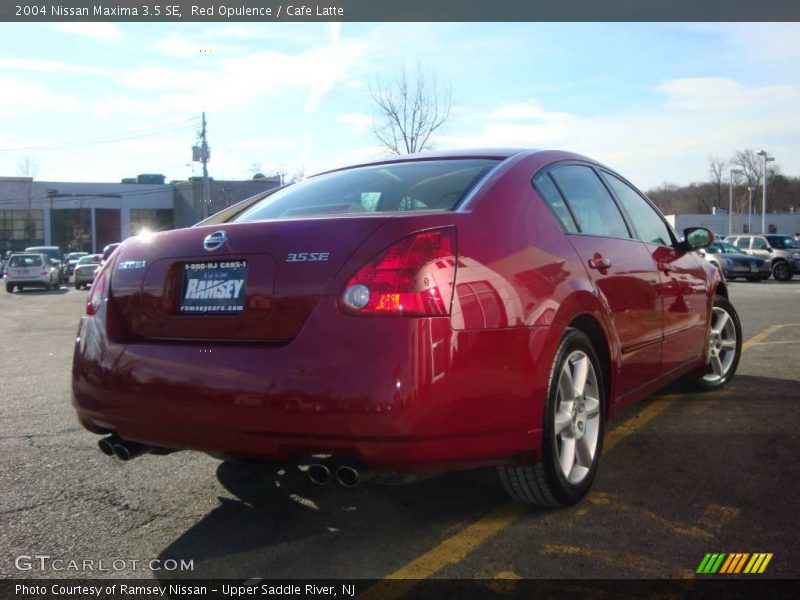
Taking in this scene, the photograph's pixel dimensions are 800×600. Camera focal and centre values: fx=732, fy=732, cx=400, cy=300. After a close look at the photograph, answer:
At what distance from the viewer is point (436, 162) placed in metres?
3.56

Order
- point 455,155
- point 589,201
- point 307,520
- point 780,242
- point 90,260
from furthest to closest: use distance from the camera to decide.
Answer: point 90,260
point 780,242
point 589,201
point 455,155
point 307,520

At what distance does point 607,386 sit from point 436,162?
1.37 m

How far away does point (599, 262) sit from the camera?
140 inches

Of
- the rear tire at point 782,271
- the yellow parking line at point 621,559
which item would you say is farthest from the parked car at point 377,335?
the rear tire at point 782,271

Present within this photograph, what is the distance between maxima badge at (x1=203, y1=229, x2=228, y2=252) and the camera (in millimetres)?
2824

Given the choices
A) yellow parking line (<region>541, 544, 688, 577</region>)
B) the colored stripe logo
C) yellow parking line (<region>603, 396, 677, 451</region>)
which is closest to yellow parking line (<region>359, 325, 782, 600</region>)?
yellow parking line (<region>541, 544, 688, 577</region>)

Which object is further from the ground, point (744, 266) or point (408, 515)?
point (744, 266)

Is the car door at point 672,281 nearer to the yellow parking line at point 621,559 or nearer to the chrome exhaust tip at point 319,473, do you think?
the yellow parking line at point 621,559

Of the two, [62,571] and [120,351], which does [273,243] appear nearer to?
[120,351]

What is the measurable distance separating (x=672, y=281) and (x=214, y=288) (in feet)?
9.60

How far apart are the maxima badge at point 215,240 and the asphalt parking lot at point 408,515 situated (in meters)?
1.06

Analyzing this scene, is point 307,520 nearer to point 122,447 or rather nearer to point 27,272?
point 122,447

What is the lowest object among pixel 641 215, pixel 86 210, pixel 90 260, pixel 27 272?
pixel 27 272

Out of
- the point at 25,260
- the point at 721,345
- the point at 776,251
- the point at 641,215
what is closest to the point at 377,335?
the point at 641,215
